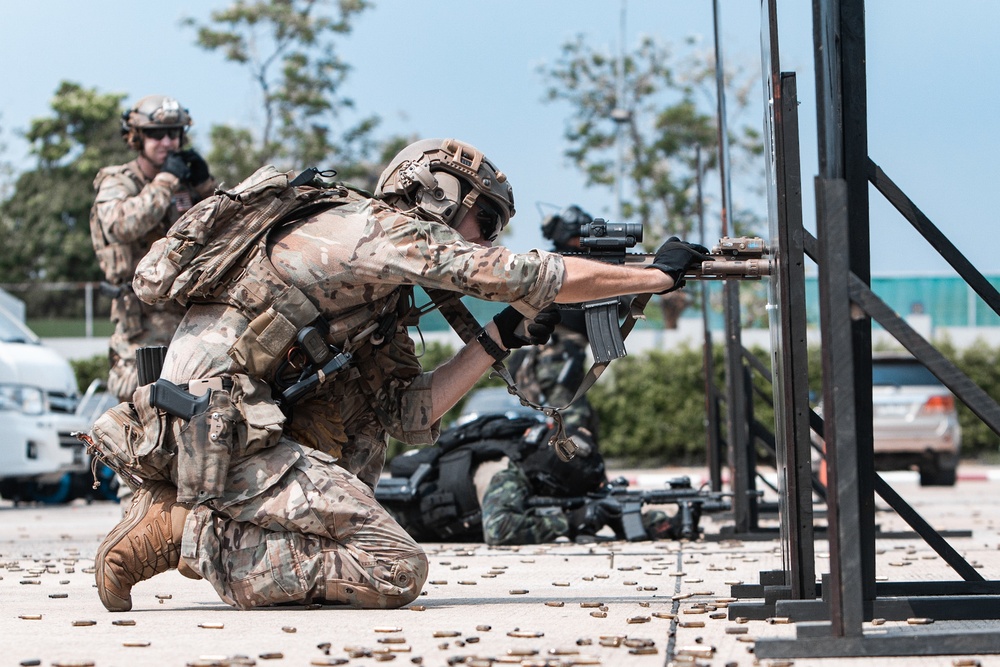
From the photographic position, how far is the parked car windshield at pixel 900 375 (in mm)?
14883

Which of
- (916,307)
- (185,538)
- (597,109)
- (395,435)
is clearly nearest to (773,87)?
(395,435)

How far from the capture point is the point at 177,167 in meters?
7.64

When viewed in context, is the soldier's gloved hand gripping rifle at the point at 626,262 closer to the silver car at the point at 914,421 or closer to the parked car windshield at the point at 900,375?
the silver car at the point at 914,421

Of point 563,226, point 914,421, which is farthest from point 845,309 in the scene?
point 914,421

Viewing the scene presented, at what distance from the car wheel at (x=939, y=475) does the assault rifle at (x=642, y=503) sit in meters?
8.13

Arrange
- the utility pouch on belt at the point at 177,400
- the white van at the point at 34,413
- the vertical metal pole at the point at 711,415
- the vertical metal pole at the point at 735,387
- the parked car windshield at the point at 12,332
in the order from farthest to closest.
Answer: the parked car windshield at the point at 12,332, the white van at the point at 34,413, the vertical metal pole at the point at 711,415, the vertical metal pole at the point at 735,387, the utility pouch on belt at the point at 177,400

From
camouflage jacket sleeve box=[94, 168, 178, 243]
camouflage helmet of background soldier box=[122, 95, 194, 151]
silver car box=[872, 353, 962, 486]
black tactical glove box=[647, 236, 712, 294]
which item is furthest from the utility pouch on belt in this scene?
silver car box=[872, 353, 962, 486]

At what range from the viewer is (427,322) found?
2270cm

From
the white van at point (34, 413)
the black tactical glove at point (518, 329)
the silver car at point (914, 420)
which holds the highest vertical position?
the black tactical glove at point (518, 329)

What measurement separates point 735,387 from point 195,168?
10.7ft

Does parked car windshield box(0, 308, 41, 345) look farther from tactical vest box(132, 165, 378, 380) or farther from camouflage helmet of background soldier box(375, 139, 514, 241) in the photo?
camouflage helmet of background soldier box(375, 139, 514, 241)

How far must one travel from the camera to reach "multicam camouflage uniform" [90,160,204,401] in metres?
7.49

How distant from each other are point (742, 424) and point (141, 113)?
3.81 meters

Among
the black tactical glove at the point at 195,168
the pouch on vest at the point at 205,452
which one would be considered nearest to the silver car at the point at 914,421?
the black tactical glove at the point at 195,168
